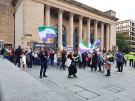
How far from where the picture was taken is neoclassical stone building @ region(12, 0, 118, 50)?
97.9 ft

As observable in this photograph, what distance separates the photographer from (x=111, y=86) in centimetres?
1070

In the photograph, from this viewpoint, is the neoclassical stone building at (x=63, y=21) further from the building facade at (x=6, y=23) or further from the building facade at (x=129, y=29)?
the building facade at (x=129, y=29)

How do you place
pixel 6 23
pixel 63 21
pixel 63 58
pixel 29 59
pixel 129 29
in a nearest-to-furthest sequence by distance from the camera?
pixel 63 58, pixel 29 59, pixel 6 23, pixel 63 21, pixel 129 29

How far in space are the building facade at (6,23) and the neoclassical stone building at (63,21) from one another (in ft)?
7.60

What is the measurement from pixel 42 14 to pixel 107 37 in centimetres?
2474

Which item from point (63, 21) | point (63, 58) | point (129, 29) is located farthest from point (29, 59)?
point (129, 29)

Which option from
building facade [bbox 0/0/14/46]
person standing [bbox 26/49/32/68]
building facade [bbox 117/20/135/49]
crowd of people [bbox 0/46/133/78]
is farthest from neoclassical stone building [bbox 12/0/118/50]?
building facade [bbox 117/20/135/49]

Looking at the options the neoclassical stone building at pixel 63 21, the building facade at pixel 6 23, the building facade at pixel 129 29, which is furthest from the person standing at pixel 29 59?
the building facade at pixel 129 29

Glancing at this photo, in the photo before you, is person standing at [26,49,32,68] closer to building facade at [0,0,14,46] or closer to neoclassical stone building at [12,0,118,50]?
neoclassical stone building at [12,0,118,50]

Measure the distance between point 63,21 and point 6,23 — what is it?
11986mm

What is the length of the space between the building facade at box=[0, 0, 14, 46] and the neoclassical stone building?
232cm

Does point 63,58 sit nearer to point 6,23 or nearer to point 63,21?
point 6,23

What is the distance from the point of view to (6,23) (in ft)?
120

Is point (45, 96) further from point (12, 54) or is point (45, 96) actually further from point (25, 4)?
point (25, 4)
